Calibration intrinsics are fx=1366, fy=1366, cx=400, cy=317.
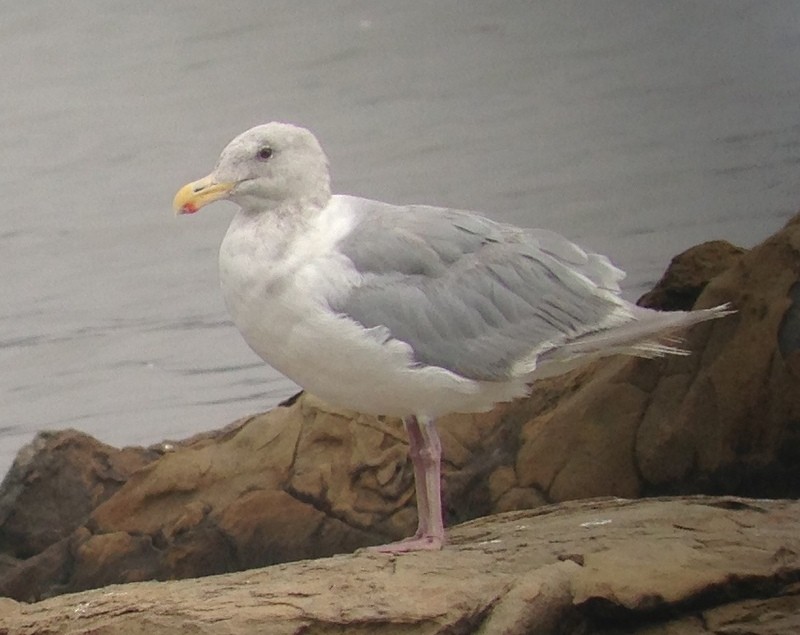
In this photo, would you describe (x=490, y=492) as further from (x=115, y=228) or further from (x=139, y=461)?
(x=115, y=228)

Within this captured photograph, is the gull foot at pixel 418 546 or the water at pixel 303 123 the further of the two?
the water at pixel 303 123

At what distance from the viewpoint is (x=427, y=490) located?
10.6 ft

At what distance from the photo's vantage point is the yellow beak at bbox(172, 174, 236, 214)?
3025mm

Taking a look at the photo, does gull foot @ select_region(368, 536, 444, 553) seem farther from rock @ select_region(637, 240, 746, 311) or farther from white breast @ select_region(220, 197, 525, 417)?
rock @ select_region(637, 240, 746, 311)

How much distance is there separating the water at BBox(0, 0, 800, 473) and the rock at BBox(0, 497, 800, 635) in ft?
4.42

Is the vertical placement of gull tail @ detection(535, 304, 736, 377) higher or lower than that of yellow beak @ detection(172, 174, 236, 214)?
lower

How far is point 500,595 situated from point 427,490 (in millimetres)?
519

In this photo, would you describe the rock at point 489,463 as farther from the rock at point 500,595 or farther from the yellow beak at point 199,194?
the yellow beak at point 199,194

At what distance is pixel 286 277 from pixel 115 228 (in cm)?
143

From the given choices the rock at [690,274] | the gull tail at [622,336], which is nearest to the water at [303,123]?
the rock at [690,274]

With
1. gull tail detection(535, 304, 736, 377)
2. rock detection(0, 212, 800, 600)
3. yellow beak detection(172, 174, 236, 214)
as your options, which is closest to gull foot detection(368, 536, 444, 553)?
gull tail detection(535, 304, 736, 377)

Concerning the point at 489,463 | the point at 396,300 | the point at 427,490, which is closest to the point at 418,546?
the point at 427,490

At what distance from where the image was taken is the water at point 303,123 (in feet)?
13.6

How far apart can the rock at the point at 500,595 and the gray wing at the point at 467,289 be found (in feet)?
1.50
